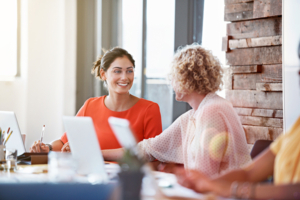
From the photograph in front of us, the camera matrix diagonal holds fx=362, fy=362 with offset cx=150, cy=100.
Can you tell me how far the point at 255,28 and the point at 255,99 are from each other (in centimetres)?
53

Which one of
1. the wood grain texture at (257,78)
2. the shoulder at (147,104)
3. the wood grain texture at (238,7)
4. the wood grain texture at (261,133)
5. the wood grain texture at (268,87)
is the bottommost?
the wood grain texture at (261,133)

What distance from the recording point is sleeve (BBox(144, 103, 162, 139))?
2.60m

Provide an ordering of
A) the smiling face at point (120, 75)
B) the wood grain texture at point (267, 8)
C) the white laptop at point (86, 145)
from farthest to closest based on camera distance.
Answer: the smiling face at point (120, 75), the wood grain texture at point (267, 8), the white laptop at point (86, 145)

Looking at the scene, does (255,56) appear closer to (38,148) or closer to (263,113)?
(263,113)

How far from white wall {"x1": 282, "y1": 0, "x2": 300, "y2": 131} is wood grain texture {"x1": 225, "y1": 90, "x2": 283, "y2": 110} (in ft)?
1.24

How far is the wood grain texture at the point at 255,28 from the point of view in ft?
8.50

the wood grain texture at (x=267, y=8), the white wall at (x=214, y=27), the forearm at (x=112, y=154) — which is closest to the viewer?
the forearm at (x=112, y=154)

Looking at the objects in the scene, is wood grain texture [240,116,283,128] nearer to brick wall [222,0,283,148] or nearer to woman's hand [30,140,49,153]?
brick wall [222,0,283,148]

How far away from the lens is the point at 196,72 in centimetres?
214

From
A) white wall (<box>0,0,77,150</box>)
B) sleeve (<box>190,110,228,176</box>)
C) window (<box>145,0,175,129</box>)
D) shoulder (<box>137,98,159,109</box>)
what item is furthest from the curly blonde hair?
white wall (<box>0,0,77,150</box>)

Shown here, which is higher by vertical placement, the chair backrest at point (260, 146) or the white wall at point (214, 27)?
the white wall at point (214, 27)

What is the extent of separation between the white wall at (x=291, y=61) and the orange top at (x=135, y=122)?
90cm

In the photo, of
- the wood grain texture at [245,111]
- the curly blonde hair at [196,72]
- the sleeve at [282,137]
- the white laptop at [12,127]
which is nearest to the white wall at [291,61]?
the curly blonde hair at [196,72]

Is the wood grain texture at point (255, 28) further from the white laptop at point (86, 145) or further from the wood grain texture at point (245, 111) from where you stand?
the white laptop at point (86, 145)
